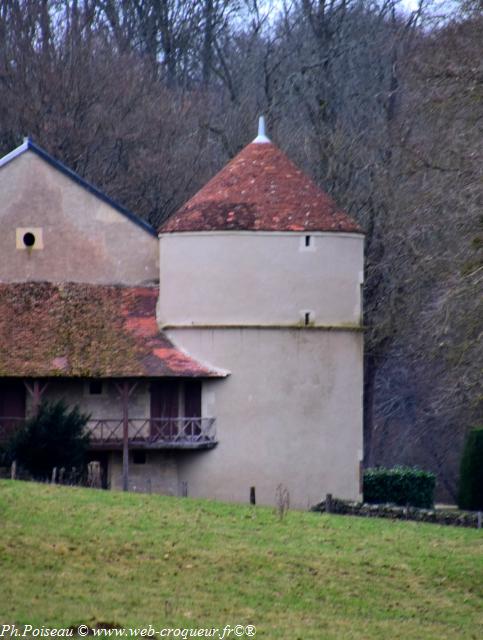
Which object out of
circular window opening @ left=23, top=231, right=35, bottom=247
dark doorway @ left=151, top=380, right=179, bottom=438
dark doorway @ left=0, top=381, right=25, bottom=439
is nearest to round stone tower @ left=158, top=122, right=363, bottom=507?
dark doorway @ left=151, top=380, right=179, bottom=438

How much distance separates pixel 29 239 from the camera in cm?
4062

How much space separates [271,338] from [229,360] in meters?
1.06

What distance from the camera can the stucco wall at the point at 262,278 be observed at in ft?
126

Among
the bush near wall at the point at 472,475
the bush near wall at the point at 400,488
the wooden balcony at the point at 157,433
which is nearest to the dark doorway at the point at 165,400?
the wooden balcony at the point at 157,433

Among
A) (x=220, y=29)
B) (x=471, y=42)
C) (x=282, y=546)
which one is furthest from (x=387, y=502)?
(x=220, y=29)

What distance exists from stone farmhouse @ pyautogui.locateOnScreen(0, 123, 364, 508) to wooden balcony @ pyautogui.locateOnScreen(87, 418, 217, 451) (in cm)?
3

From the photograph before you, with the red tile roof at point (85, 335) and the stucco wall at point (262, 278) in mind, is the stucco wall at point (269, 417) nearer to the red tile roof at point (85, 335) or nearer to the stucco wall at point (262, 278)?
the stucco wall at point (262, 278)

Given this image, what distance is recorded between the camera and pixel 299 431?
38500mm

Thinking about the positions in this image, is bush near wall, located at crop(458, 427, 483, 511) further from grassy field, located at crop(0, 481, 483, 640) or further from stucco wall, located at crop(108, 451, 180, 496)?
grassy field, located at crop(0, 481, 483, 640)

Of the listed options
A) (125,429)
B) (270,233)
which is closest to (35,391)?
(125,429)

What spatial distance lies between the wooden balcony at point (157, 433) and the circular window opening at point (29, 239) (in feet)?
16.4

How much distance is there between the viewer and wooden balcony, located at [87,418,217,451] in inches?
1494

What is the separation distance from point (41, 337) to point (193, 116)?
18.4 meters

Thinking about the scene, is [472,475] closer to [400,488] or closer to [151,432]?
[400,488]
